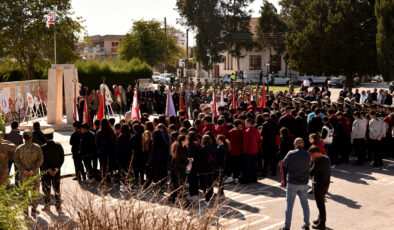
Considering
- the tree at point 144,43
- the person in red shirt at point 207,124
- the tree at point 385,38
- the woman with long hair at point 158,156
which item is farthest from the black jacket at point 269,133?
the tree at point 144,43

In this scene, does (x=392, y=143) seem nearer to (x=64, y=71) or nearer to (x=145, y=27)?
(x=64, y=71)

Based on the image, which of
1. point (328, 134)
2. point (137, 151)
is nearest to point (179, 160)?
point (137, 151)

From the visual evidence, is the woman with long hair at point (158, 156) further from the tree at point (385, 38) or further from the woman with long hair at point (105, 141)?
the tree at point (385, 38)

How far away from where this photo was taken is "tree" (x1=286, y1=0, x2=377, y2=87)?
1307 inches

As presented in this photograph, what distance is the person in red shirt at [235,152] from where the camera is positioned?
1162 cm

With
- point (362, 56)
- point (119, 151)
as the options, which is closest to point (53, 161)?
point (119, 151)

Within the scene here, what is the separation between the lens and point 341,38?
3328 centimetres

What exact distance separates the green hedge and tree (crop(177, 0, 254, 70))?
786 inches

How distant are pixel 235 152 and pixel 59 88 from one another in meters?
13.1

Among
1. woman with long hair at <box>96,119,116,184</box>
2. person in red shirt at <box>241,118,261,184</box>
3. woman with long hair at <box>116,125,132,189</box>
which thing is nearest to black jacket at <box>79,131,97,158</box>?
woman with long hair at <box>96,119,116,184</box>

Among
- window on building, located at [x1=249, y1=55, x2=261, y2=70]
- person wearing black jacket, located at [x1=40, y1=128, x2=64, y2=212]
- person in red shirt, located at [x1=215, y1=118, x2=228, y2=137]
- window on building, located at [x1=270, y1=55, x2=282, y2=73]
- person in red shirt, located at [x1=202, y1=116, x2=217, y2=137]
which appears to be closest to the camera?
person wearing black jacket, located at [x1=40, y1=128, x2=64, y2=212]

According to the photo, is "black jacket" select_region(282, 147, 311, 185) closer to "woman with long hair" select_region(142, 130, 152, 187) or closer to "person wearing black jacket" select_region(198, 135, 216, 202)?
"person wearing black jacket" select_region(198, 135, 216, 202)

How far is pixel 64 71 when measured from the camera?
21.7 metres

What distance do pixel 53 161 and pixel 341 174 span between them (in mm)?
7720
